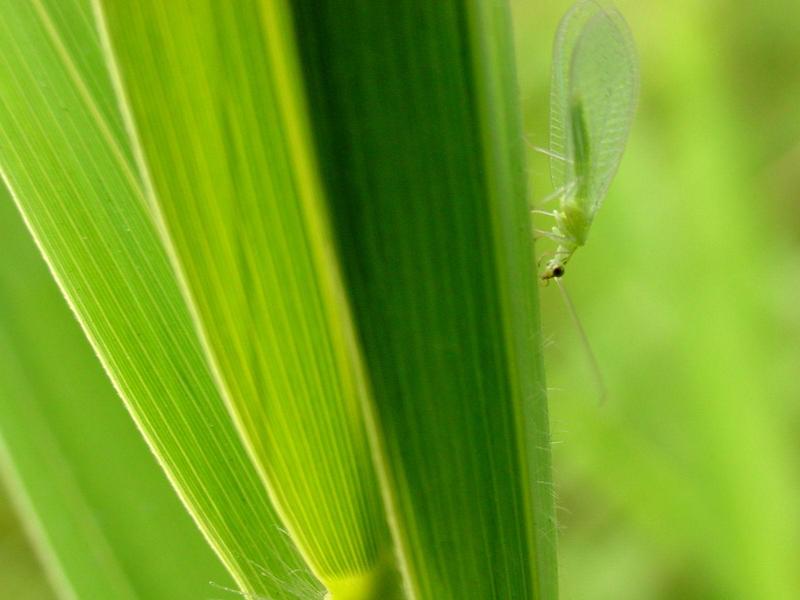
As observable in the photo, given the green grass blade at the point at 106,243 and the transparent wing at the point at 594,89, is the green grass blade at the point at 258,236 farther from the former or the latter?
the transparent wing at the point at 594,89

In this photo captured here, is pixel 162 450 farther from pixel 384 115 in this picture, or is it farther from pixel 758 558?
pixel 758 558

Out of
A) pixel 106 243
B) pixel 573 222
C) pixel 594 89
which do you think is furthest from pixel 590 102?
pixel 106 243

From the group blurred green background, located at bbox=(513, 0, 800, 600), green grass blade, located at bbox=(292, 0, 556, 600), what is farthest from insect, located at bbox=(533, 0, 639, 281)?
green grass blade, located at bbox=(292, 0, 556, 600)

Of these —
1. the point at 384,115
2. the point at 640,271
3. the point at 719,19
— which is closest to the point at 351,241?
the point at 384,115

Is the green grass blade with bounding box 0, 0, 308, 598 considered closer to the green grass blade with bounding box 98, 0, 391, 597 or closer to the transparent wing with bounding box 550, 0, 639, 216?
the green grass blade with bounding box 98, 0, 391, 597

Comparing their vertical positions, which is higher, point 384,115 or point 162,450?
point 384,115

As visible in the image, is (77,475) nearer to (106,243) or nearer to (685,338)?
(106,243)
